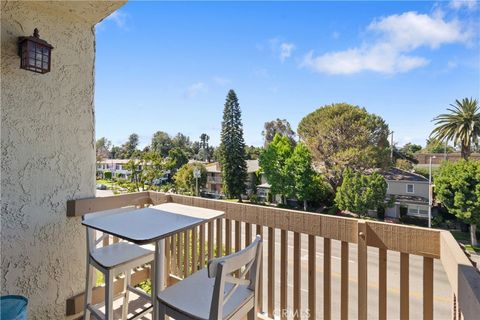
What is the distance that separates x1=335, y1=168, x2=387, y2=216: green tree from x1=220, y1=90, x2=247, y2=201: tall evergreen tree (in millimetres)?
8137

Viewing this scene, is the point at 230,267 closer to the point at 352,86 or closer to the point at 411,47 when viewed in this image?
the point at 411,47

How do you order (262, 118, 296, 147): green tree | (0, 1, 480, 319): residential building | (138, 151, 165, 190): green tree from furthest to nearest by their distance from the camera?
(262, 118, 296, 147): green tree, (138, 151, 165, 190): green tree, (0, 1, 480, 319): residential building

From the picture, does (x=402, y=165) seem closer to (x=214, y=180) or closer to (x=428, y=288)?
(x=214, y=180)

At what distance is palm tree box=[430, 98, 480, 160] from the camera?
49.2 ft

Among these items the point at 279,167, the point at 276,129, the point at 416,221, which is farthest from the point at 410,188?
the point at 276,129

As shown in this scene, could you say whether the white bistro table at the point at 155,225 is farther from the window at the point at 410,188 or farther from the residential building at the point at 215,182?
the residential building at the point at 215,182

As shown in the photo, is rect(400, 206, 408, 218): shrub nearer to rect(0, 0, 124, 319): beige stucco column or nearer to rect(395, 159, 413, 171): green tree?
rect(395, 159, 413, 171): green tree

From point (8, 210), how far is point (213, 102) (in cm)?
2181

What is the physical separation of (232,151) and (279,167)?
4.23 metres

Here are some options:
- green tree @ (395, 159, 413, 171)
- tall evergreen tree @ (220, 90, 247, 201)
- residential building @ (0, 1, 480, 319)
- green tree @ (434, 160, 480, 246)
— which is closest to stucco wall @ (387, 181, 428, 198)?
green tree @ (395, 159, 413, 171)

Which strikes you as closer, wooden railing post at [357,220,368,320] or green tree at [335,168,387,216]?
wooden railing post at [357,220,368,320]

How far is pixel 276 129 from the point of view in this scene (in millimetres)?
29781

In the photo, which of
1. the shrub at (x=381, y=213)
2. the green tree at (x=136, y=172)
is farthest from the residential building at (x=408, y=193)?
the green tree at (x=136, y=172)

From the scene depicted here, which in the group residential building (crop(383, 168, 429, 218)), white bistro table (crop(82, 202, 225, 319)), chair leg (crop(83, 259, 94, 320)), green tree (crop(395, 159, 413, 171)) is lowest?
residential building (crop(383, 168, 429, 218))
